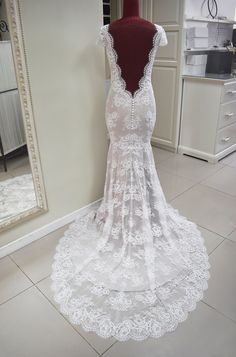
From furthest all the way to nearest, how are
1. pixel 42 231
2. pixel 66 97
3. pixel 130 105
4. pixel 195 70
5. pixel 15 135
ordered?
pixel 195 70, pixel 42 231, pixel 66 97, pixel 15 135, pixel 130 105

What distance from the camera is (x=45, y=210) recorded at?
187 cm

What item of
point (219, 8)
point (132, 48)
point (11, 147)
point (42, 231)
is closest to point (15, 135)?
point (11, 147)

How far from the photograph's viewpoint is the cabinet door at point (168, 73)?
274cm

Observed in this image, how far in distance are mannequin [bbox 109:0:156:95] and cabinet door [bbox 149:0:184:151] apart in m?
1.50

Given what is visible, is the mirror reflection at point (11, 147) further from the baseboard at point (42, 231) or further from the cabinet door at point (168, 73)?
the cabinet door at point (168, 73)

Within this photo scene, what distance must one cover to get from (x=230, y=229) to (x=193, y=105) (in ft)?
4.91

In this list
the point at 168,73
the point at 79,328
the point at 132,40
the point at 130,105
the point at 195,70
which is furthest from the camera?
the point at 195,70

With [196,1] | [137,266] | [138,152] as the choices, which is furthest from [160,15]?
[137,266]

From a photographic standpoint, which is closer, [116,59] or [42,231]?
[116,59]

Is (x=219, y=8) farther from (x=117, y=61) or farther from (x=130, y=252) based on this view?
(x=130, y=252)

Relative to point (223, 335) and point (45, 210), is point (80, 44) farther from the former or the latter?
point (223, 335)

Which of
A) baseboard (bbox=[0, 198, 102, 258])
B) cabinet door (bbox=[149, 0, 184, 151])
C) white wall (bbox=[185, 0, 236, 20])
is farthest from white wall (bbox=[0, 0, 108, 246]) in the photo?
white wall (bbox=[185, 0, 236, 20])

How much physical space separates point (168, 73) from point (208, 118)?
0.66m

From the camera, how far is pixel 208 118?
2869 mm
